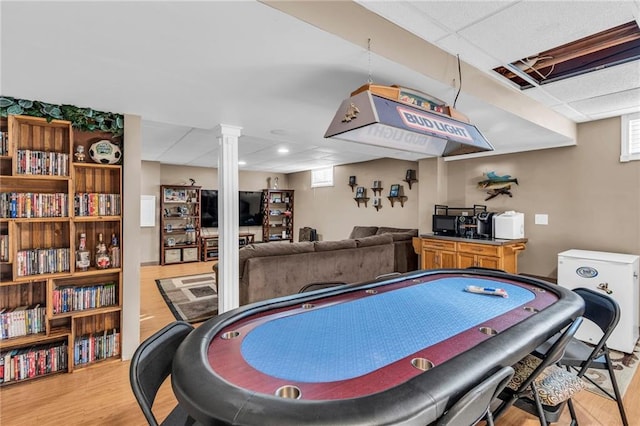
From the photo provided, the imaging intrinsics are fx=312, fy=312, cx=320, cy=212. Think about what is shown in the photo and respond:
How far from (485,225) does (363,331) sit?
3.80 m

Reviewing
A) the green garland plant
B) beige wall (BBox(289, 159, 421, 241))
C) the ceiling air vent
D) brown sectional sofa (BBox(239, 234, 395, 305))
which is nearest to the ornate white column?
brown sectional sofa (BBox(239, 234, 395, 305))

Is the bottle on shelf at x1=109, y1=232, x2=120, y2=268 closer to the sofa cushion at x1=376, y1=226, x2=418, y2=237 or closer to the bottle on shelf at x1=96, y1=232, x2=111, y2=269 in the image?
the bottle on shelf at x1=96, y1=232, x2=111, y2=269

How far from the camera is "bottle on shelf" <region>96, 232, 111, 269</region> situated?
287 centimetres

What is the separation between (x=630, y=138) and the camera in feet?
11.4

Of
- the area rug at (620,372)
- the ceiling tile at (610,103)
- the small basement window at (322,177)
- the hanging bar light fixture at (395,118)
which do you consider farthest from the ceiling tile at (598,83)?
the small basement window at (322,177)

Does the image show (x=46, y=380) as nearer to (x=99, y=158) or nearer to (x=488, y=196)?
(x=99, y=158)

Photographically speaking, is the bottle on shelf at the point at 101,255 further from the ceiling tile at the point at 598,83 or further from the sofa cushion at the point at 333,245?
the ceiling tile at the point at 598,83

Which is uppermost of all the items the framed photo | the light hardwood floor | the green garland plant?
the green garland plant

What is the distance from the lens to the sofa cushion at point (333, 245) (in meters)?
4.25

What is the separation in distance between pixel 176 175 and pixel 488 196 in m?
6.81

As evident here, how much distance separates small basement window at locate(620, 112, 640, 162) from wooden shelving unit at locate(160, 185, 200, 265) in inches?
302

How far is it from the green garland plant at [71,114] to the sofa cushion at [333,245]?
258cm

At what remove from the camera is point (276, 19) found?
1.49 meters

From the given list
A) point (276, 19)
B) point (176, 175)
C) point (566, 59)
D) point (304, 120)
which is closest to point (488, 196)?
point (566, 59)
